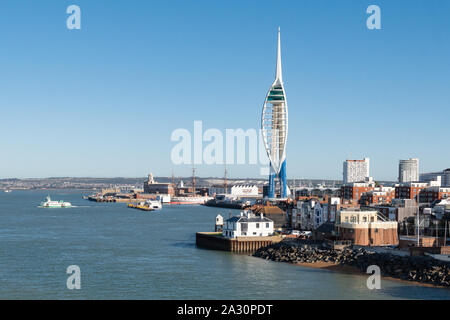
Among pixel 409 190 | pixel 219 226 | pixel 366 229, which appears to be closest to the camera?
pixel 366 229

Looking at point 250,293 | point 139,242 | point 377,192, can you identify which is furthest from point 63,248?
point 377,192

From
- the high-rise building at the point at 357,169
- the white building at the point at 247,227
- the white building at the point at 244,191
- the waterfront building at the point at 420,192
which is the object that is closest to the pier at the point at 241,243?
the white building at the point at 247,227

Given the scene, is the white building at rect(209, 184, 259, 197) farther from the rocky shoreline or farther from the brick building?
the rocky shoreline

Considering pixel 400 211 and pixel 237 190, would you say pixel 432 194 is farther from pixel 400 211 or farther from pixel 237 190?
pixel 237 190

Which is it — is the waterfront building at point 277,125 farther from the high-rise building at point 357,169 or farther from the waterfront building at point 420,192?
the high-rise building at point 357,169

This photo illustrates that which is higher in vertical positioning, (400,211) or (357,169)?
(357,169)

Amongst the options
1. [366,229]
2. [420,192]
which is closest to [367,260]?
[366,229]
